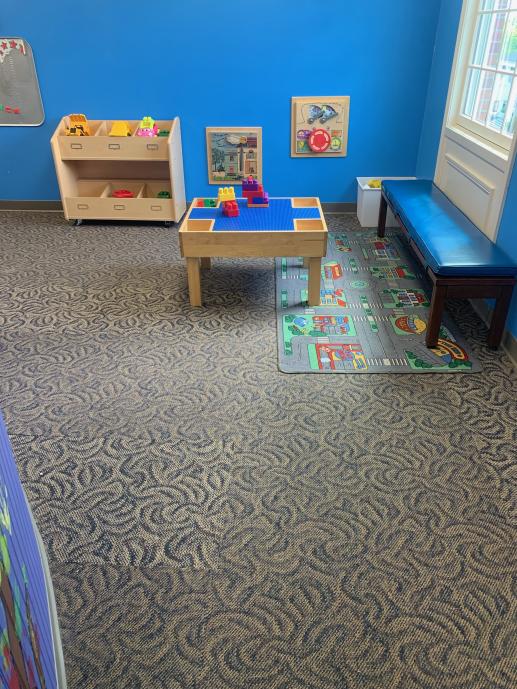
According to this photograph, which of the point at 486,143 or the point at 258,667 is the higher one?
the point at 486,143

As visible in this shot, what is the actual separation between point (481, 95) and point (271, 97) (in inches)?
64.1

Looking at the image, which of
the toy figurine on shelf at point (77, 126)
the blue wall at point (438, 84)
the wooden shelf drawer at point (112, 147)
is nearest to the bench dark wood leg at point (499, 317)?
the blue wall at point (438, 84)

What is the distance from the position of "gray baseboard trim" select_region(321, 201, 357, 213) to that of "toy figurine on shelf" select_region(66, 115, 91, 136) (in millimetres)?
2059

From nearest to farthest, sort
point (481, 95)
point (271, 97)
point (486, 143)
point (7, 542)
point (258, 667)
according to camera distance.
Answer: point (7, 542) < point (258, 667) < point (486, 143) < point (481, 95) < point (271, 97)

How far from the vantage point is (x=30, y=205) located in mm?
4820

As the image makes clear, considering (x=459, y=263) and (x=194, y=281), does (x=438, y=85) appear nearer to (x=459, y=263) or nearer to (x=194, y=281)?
(x=459, y=263)

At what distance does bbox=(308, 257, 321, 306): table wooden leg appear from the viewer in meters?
3.09

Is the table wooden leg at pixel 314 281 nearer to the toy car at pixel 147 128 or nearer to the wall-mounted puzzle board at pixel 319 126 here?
the wall-mounted puzzle board at pixel 319 126

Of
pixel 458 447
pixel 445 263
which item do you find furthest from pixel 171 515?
pixel 445 263

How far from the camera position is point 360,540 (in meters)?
1.73

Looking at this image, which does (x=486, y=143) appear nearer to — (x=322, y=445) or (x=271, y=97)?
(x=271, y=97)

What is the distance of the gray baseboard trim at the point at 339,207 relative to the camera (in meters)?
4.73

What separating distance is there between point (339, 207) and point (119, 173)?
1921 mm

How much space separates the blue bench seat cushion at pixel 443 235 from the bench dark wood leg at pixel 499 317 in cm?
10
